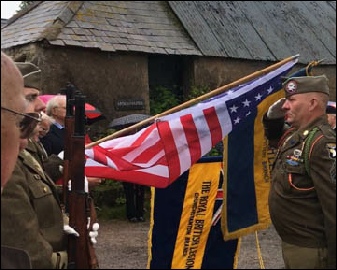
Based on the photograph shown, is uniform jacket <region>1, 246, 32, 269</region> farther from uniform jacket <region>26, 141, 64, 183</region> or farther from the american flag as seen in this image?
the american flag

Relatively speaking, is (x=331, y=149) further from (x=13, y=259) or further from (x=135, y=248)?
(x=135, y=248)

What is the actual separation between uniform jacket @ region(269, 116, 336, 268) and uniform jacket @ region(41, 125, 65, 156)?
255 cm

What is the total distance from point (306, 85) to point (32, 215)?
208cm

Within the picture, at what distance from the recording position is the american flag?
393cm

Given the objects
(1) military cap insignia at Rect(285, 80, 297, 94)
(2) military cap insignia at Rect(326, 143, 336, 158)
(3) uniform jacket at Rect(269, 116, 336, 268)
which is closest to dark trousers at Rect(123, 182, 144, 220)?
(1) military cap insignia at Rect(285, 80, 297, 94)

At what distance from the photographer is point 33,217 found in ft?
7.82

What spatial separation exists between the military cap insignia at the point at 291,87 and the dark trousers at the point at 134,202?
509 cm

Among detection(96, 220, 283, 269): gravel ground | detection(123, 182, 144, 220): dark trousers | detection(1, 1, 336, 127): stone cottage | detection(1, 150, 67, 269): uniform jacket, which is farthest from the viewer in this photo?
detection(1, 1, 336, 127): stone cottage

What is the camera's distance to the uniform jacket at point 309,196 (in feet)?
10.5

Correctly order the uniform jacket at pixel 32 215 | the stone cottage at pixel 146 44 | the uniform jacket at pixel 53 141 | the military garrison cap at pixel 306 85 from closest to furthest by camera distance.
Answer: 1. the uniform jacket at pixel 32 215
2. the military garrison cap at pixel 306 85
3. the uniform jacket at pixel 53 141
4. the stone cottage at pixel 146 44

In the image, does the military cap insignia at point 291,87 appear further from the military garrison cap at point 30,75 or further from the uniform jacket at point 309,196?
the military garrison cap at point 30,75

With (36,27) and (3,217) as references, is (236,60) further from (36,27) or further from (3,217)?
(3,217)

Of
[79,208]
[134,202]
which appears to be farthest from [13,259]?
[134,202]

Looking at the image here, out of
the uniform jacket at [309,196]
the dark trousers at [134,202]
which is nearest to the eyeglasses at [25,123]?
the uniform jacket at [309,196]
